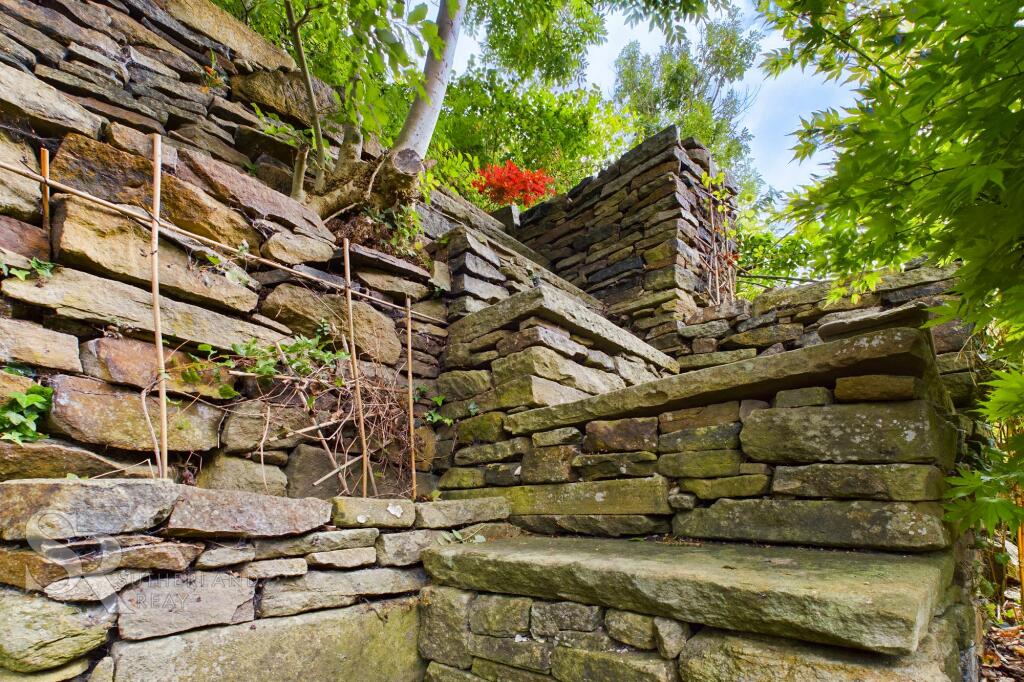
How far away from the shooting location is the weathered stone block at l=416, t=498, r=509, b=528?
7.06 ft

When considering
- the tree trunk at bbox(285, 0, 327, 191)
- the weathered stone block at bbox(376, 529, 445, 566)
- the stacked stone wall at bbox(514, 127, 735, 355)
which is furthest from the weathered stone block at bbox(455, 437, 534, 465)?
the tree trunk at bbox(285, 0, 327, 191)

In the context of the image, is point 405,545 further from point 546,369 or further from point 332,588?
point 546,369

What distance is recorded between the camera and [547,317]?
2.65 metres

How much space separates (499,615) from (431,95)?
3663 millimetres

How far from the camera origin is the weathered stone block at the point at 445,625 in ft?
5.97

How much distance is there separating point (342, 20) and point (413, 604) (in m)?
4.60

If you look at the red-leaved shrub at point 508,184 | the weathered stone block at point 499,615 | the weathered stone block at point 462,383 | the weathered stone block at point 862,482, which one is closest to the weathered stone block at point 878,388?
the weathered stone block at point 862,482

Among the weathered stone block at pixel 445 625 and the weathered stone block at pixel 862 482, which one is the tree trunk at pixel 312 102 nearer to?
the weathered stone block at pixel 445 625

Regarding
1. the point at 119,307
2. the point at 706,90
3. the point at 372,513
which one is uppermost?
the point at 706,90

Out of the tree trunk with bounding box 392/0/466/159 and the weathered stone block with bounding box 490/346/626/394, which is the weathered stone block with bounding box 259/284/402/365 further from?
the tree trunk with bounding box 392/0/466/159

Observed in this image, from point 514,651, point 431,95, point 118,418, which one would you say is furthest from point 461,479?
point 431,95

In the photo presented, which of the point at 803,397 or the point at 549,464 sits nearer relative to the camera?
the point at 803,397

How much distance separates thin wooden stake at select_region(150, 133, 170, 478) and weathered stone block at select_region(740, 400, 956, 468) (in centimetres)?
204

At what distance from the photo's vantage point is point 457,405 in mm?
2791
